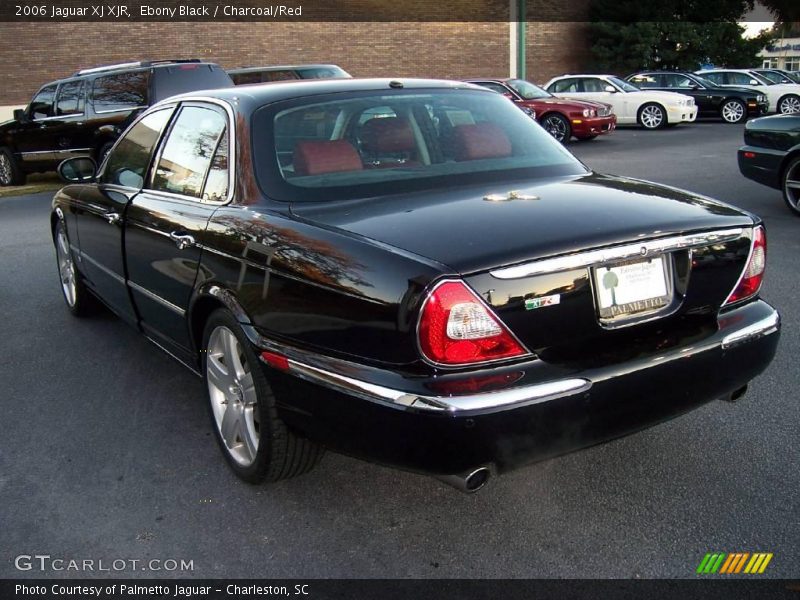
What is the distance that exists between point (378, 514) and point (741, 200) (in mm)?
8241

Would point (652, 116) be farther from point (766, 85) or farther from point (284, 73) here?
point (284, 73)

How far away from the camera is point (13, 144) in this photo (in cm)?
1492

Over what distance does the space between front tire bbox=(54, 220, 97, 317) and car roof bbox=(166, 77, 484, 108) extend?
2115mm

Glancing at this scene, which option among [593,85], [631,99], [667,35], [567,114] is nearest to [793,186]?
[567,114]

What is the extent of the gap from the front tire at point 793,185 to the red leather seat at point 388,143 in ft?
20.8

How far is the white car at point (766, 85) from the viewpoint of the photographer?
23.3 meters

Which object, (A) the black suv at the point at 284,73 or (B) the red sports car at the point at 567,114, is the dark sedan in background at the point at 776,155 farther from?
(B) the red sports car at the point at 567,114

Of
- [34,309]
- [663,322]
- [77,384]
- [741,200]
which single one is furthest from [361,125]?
[741,200]

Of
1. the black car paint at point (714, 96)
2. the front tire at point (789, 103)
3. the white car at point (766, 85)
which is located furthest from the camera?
the white car at point (766, 85)

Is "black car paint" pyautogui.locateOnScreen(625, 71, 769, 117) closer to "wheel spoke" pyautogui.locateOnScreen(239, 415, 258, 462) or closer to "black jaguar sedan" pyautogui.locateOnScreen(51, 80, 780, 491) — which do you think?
"black jaguar sedan" pyautogui.locateOnScreen(51, 80, 780, 491)

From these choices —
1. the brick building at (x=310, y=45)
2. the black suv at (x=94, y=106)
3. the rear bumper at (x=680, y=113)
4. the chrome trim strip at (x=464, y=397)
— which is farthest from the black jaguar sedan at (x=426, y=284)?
the brick building at (x=310, y=45)

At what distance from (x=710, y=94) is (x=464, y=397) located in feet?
75.9

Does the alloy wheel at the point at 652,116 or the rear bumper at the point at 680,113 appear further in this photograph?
the alloy wheel at the point at 652,116

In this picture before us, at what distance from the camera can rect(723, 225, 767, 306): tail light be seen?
10.5ft
